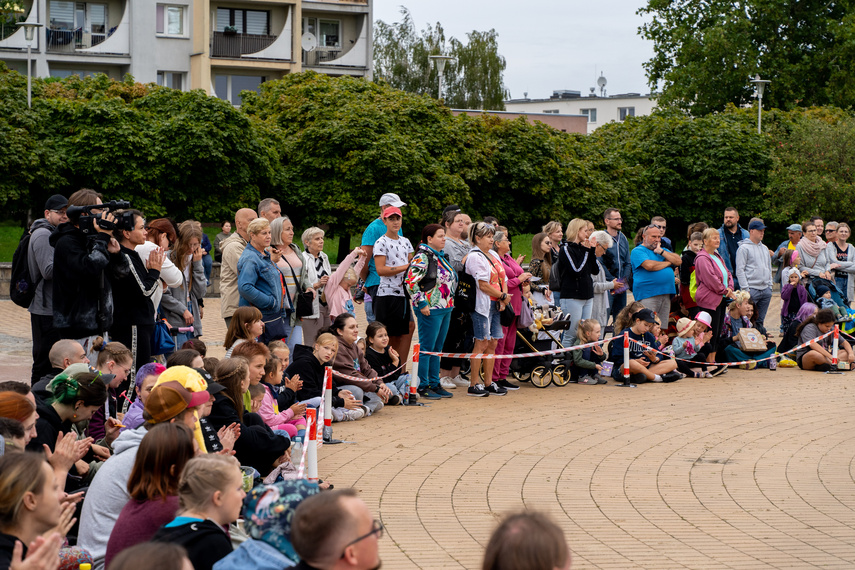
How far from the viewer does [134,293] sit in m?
8.97

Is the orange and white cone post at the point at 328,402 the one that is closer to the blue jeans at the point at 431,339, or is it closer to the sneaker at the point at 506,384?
the blue jeans at the point at 431,339

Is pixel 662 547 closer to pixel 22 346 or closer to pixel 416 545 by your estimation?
pixel 416 545

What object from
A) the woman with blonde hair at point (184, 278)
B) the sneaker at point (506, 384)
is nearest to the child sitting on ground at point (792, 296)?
the sneaker at point (506, 384)

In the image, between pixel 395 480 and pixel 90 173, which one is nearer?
pixel 395 480

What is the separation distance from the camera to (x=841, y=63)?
49.2m

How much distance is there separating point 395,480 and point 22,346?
33.1 ft

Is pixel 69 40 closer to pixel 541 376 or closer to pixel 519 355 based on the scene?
pixel 541 376

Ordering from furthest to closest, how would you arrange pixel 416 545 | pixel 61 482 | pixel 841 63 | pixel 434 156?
pixel 841 63, pixel 434 156, pixel 416 545, pixel 61 482

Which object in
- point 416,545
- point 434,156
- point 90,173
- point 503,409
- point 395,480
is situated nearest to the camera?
point 416,545

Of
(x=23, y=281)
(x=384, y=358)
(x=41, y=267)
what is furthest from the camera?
(x=384, y=358)

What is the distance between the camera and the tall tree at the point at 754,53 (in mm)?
50438

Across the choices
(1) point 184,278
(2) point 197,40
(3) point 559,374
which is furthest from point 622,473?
(2) point 197,40

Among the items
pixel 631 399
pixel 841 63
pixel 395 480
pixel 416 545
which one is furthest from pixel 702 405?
pixel 841 63

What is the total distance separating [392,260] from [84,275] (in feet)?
13.7
